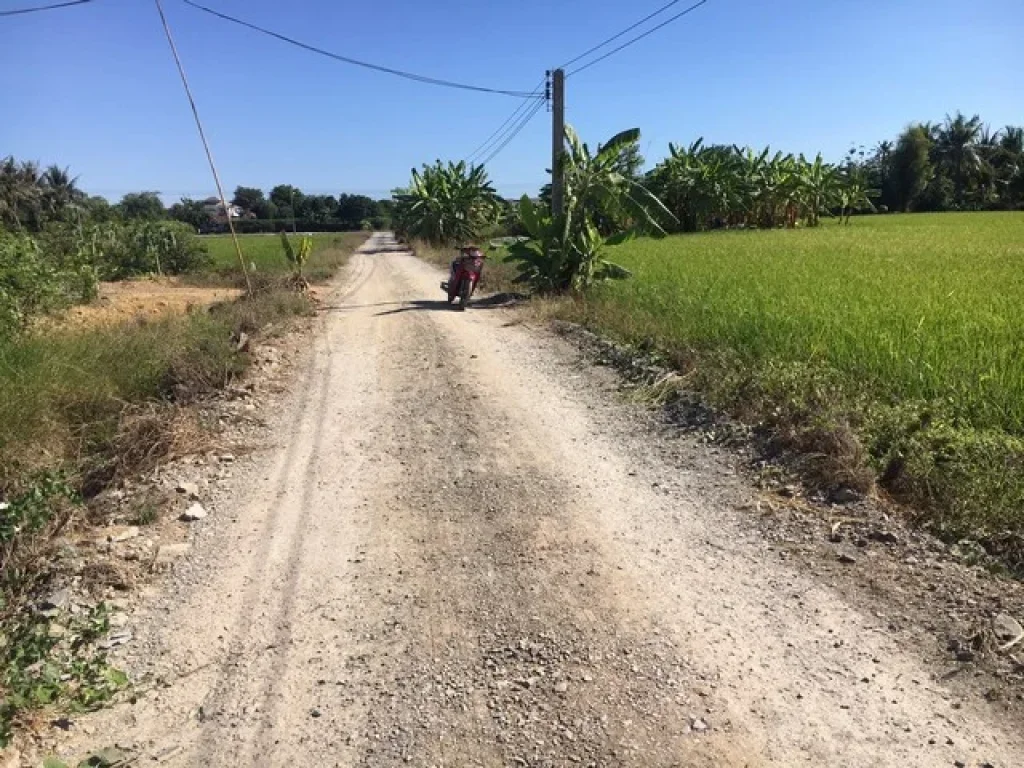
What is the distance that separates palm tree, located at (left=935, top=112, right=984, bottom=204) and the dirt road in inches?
3066

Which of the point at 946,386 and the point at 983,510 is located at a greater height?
the point at 946,386

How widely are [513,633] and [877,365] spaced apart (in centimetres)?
419

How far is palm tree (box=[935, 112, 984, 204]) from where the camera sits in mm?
68562

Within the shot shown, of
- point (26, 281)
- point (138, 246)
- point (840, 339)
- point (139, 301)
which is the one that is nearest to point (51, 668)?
Answer: point (840, 339)

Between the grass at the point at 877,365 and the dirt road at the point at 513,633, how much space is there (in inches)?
38.9

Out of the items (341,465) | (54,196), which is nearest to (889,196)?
(54,196)

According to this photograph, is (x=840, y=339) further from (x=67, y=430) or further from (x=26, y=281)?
(x=26, y=281)

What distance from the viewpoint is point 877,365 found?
19.8 ft

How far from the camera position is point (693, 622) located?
3.44 m

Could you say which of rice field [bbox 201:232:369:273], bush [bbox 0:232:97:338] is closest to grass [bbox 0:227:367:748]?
bush [bbox 0:232:97:338]

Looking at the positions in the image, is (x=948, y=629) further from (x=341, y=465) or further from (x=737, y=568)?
(x=341, y=465)

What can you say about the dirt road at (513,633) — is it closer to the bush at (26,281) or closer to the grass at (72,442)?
the grass at (72,442)

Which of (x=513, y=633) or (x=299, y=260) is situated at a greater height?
(x=299, y=260)

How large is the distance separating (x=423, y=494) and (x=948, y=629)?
123 inches
